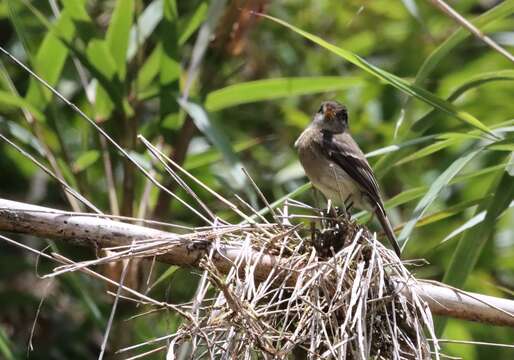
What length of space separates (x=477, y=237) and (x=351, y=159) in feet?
3.52

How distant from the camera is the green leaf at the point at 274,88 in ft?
16.0

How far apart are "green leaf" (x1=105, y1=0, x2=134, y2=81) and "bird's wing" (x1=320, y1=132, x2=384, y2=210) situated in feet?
3.09

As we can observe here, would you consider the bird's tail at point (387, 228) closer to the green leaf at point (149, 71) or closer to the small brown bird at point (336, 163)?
the small brown bird at point (336, 163)

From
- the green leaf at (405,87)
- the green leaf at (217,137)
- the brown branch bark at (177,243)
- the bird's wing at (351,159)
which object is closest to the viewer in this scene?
the brown branch bark at (177,243)

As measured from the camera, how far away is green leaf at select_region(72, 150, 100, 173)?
4.80 metres

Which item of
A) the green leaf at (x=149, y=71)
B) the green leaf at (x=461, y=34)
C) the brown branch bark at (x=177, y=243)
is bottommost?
the brown branch bark at (x=177, y=243)

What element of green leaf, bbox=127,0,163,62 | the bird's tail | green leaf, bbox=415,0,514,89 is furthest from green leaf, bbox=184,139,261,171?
green leaf, bbox=415,0,514,89

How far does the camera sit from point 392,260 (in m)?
3.03

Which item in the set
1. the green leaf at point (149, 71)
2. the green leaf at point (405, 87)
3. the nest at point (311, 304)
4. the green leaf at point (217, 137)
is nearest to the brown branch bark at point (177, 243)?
the nest at point (311, 304)

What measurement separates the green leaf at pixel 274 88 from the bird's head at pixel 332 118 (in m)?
0.09

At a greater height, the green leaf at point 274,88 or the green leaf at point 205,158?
the green leaf at point 274,88

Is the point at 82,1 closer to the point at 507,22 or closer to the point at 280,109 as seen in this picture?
the point at 280,109

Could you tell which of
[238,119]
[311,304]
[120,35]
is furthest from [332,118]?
[311,304]

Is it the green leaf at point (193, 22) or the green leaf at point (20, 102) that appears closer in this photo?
the green leaf at point (20, 102)
